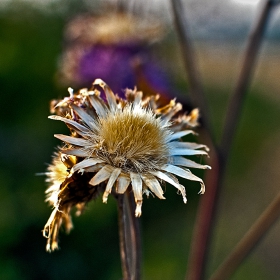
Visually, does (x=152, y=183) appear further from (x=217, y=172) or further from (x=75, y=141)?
(x=217, y=172)

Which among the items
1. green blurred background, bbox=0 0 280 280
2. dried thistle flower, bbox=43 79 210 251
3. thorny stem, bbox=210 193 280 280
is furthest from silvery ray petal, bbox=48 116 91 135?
green blurred background, bbox=0 0 280 280

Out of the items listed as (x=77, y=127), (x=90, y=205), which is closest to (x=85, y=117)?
(x=77, y=127)

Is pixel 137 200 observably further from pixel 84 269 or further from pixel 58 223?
pixel 84 269

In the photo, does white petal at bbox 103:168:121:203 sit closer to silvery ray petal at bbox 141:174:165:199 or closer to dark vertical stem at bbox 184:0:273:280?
silvery ray petal at bbox 141:174:165:199

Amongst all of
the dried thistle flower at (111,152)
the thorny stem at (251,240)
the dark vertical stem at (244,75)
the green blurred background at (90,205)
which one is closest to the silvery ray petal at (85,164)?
the dried thistle flower at (111,152)

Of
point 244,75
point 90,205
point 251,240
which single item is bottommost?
point 90,205

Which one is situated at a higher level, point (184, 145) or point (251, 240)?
point (184, 145)

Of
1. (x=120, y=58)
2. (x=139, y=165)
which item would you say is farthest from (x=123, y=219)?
(x=120, y=58)

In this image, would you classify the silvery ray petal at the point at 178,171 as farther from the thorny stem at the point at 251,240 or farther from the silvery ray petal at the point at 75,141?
the thorny stem at the point at 251,240
